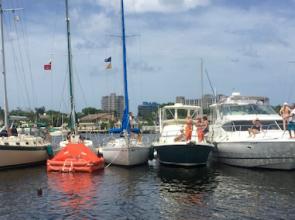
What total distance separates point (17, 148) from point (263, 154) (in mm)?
15380

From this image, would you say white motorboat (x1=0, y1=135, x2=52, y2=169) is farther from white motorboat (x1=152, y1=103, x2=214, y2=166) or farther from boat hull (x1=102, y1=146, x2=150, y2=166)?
white motorboat (x1=152, y1=103, x2=214, y2=166)

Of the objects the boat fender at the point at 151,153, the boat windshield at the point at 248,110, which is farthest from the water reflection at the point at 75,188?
the boat windshield at the point at 248,110

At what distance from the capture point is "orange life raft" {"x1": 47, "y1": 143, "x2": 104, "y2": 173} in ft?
92.6

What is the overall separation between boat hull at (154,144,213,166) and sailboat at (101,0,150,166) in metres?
1.59

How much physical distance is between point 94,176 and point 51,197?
6563mm

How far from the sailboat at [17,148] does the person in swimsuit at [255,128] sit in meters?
14.6

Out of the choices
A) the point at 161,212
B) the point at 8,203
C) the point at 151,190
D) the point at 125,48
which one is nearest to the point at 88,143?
the point at 125,48

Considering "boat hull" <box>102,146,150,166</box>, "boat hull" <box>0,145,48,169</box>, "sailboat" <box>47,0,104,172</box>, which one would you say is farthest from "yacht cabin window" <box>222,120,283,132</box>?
"boat hull" <box>0,145,48,169</box>

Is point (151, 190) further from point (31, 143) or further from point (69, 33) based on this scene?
point (69, 33)

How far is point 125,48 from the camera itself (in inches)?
1350

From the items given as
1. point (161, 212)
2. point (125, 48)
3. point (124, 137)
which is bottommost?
point (161, 212)

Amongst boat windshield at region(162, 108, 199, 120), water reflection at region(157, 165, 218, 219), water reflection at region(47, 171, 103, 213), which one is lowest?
water reflection at region(157, 165, 218, 219)

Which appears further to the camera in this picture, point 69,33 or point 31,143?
point 69,33

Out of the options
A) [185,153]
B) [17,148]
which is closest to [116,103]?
[17,148]
